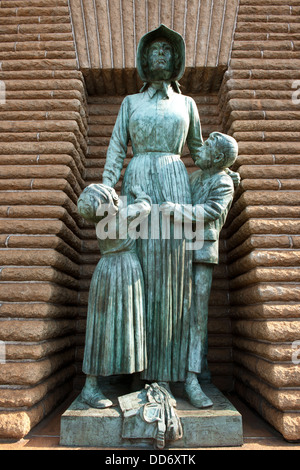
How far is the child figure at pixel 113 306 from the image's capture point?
2.61 meters

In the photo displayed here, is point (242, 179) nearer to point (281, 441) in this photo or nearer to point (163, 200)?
point (163, 200)

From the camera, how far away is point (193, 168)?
447 centimetres

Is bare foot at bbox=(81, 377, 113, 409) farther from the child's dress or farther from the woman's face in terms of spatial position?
the woman's face

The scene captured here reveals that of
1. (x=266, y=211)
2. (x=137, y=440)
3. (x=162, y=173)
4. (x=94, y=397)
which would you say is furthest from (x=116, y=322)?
(x=266, y=211)

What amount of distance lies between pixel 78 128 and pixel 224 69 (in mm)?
1944

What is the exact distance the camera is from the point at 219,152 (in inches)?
117

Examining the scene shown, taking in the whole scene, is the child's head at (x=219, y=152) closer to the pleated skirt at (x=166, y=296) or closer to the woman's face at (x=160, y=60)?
the pleated skirt at (x=166, y=296)

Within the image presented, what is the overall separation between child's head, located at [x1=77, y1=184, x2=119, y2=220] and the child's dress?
0.41ft

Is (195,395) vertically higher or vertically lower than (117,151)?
lower

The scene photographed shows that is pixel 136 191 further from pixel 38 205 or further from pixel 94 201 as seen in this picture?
pixel 38 205

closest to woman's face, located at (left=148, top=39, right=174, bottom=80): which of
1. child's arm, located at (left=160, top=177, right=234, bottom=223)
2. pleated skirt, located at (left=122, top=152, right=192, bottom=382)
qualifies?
pleated skirt, located at (left=122, top=152, right=192, bottom=382)

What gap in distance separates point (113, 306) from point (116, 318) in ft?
0.31
